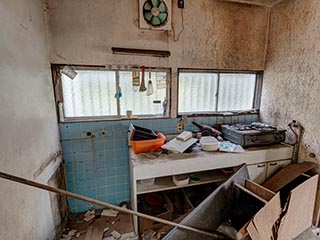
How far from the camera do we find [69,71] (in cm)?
193

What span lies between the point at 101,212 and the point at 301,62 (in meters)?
2.90

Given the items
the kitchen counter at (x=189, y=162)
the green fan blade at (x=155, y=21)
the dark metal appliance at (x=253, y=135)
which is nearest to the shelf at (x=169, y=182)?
the kitchen counter at (x=189, y=162)

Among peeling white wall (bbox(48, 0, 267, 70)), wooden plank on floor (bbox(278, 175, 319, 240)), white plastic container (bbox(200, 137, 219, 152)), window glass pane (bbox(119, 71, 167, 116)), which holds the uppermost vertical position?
peeling white wall (bbox(48, 0, 267, 70))

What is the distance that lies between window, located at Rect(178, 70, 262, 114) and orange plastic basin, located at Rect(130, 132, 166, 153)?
62 cm

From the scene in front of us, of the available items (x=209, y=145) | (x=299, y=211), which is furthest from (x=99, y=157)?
(x=299, y=211)

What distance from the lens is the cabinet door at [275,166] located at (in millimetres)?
2138

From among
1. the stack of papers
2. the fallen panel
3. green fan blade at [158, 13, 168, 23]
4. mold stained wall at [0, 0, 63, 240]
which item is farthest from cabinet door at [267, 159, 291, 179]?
mold stained wall at [0, 0, 63, 240]

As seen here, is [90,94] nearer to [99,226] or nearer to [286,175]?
[99,226]

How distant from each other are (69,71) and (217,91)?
1.83 metres

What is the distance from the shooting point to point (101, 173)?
221cm

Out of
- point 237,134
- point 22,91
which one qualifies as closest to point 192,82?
point 237,134

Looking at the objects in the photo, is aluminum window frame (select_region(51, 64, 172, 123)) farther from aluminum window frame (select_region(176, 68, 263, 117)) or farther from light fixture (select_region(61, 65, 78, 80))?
aluminum window frame (select_region(176, 68, 263, 117))

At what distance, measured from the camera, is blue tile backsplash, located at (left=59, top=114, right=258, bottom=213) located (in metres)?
2.07

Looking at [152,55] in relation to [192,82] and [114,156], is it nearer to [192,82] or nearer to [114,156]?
[192,82]
